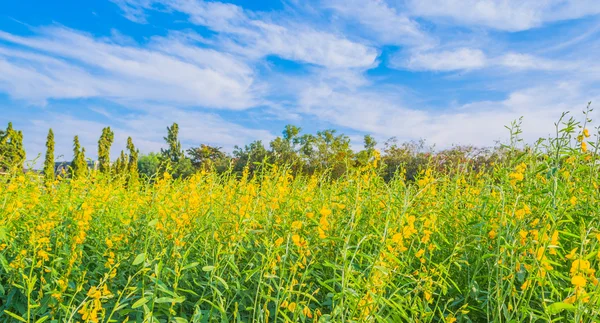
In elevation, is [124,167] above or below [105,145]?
below

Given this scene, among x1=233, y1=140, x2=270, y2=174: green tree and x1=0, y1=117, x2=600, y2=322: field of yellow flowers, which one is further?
x1=233, y1=140, x2=270, y2=174: green tree

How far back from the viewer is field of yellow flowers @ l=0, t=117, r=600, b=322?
2025mm

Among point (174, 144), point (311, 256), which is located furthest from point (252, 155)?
point (311, 256)

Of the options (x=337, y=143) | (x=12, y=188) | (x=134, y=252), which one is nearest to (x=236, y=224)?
(x=134, y=252)

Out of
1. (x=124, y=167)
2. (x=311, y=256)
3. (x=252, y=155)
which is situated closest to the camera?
(x=311, y=256)

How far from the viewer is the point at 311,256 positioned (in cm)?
255

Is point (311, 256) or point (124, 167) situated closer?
point (311, 256)

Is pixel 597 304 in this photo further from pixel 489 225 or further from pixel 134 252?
pixel 134 252

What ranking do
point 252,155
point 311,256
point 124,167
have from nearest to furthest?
point 311,256 < point 124,167 < point 252,155

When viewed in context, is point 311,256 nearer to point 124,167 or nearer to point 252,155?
point 124,167

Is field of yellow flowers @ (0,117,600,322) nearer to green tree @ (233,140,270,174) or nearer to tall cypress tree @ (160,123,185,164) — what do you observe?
green tree @ (233,140,270,174)

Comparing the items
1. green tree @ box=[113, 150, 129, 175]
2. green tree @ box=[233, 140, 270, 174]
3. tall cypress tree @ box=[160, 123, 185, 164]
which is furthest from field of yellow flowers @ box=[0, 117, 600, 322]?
tall cypress tree @ box=[160, 123, 185, 164]

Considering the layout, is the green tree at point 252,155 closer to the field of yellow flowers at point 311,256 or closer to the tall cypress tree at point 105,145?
the tall cypress tree at point 105,145

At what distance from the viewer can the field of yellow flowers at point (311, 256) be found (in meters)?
2.03
